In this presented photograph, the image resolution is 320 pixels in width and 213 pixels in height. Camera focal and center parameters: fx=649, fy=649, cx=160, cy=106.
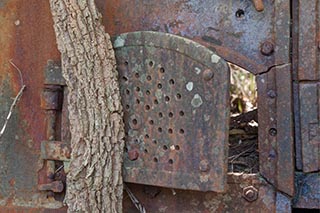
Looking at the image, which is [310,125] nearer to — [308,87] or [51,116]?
[308,87]

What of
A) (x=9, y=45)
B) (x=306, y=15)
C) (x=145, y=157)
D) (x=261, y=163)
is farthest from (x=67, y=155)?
(x=306, y=15)

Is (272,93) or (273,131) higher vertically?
(272,93)

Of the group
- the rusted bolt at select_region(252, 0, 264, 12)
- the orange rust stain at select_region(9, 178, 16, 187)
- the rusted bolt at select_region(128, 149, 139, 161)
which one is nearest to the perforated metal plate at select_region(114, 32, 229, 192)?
the rusted bolt at select_region(128, 149, 139, 161)

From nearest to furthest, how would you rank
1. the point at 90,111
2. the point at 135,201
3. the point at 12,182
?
the point at 90,111, the point at 135,201, the point at 12,182

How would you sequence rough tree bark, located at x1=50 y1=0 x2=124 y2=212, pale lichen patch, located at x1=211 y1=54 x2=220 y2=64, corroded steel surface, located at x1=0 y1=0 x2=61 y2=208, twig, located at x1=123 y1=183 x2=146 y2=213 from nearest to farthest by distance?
pale lichen patch, located at x1=211 y1=54 x2=220 y2=64, rough tree bark, located at x1=50 y1=0 x2=124 y2=212, twig, located at x1=123 y1=183 x2=146 y2=213, corroded steel surface, located at x1=0 y1=0 x2=61 y2=208

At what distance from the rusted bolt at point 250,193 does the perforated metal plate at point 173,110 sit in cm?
15

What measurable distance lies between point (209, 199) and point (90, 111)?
1.57ft

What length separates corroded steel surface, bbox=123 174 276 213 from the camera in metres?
2.04

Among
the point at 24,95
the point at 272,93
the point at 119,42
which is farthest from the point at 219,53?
the point at 24,95

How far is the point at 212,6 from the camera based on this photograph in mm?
2105

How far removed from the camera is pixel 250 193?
2.04m

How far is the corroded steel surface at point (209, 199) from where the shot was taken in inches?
80.1

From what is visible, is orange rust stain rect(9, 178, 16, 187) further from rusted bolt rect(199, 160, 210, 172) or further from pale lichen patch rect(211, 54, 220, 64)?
pale lichen patch rect(211, 54, 220, 64)

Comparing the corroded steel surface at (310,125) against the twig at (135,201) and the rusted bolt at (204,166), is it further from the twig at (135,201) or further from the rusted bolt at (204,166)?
the twig at (135,201)
